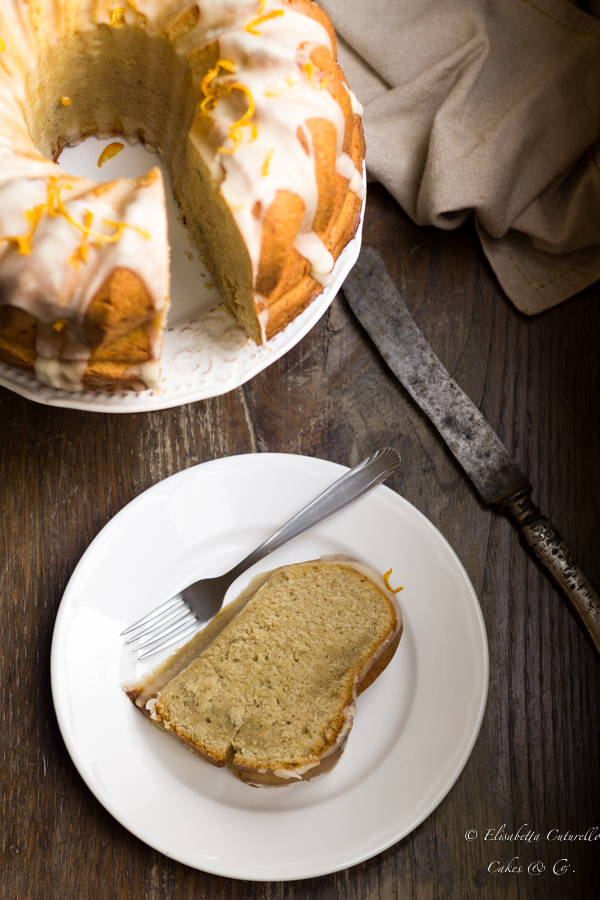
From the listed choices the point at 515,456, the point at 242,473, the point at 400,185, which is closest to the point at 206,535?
the point at 242,473

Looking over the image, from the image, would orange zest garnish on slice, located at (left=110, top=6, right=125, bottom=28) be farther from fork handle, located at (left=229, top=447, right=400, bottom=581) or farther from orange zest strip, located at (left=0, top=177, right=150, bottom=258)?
fork handle, located at (left=229, top=447, right=400, bottom=581)

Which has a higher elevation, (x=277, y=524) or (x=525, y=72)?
(x=525, y=72)

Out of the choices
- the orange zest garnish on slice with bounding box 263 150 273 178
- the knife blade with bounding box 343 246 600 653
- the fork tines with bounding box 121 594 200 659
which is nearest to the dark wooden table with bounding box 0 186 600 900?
the knife blade with bounding box 343 246 600 653

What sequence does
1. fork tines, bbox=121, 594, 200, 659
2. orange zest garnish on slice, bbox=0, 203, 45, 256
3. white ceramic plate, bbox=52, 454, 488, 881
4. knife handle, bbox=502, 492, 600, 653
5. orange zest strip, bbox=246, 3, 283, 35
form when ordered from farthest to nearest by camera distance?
knife handle, bbox=502, 492, 600, 653 → fork tines, bbox=121, 594, 200, 659 → white ceramic plate, bbox=52, 454, 488, 881 → orange zest strip, bbox=246, 3, 283, 35 → orange zest garnish on slice, bbox=0, 203, 45, 256

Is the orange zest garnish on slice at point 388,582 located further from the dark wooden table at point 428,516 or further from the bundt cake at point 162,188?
the bundt cake at point 162,188

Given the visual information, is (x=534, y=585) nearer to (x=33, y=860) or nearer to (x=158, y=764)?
(x=158, y=764)

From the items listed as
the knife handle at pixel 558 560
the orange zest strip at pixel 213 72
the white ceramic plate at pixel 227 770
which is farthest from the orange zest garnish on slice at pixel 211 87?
the knife handle at pixel 558 560

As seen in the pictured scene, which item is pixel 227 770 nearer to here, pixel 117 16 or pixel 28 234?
pixel 28 234
